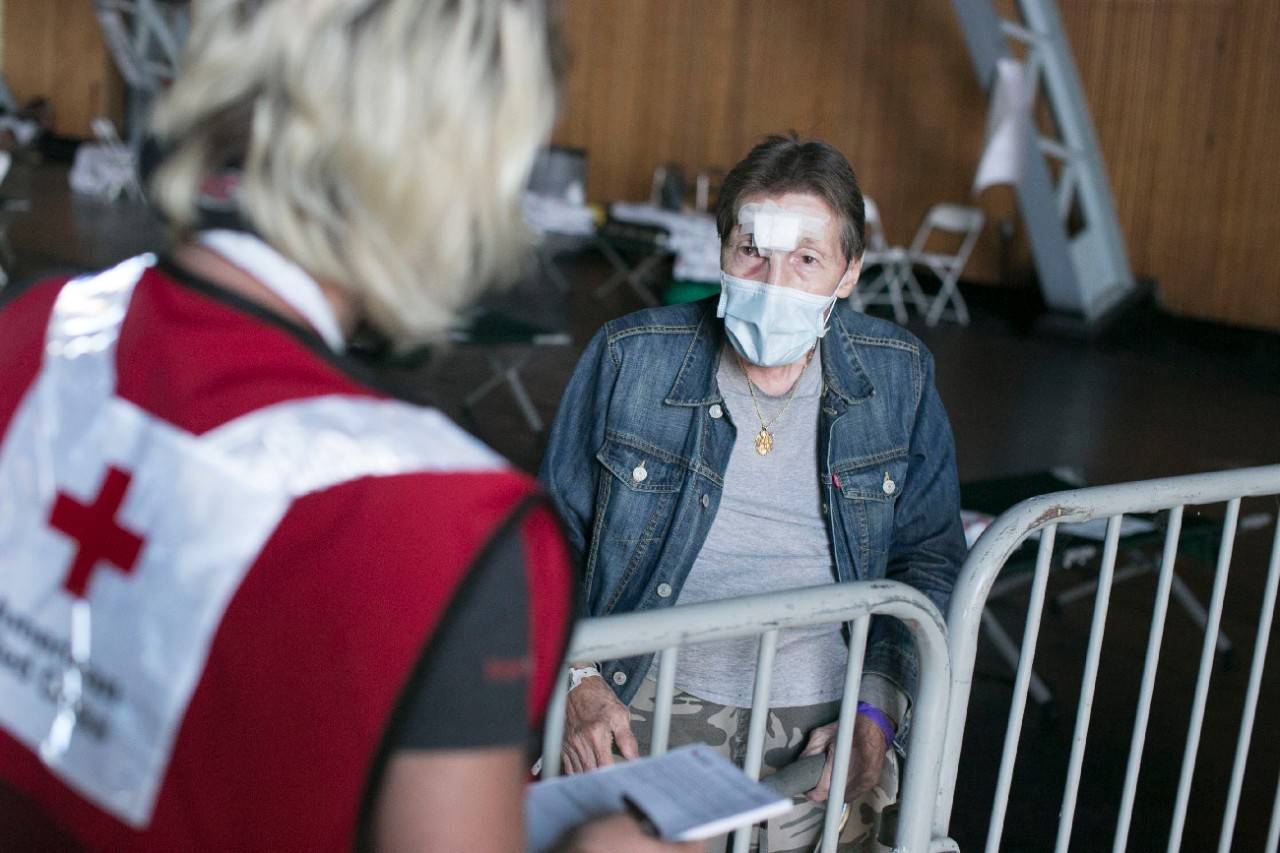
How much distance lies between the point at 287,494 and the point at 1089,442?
6687 mm

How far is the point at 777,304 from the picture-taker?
2.03 meters

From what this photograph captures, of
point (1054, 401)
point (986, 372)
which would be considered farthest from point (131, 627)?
point (986, 372)

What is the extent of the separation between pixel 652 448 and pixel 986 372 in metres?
7.26

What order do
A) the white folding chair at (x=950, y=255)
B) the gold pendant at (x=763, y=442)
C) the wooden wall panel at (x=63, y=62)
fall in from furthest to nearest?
the wooden wall panel at (x=63, y=62) < the white folding chair at (x=950, y=255) < the gold pendant at (x=763, y=442)

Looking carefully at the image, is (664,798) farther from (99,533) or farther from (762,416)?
(762,416)

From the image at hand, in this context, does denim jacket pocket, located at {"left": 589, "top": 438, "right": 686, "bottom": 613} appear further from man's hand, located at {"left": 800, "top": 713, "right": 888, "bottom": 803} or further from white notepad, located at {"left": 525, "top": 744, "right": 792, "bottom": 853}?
white notepad, located at {"left": 525, "top": 744, "right": 792, "bottom": 853}

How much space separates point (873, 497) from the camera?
1.99m

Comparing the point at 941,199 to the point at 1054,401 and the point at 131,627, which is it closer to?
the point at 1054,401

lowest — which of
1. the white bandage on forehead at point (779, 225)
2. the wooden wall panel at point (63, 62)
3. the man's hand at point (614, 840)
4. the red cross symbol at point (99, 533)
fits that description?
the wooden wall panel at point (63, 62)

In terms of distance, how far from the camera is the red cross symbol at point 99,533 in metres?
0.80

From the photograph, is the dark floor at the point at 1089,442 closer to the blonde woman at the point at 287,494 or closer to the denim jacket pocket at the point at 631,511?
the blonde woman at the point at 287,494

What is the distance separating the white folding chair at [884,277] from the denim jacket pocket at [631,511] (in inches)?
344

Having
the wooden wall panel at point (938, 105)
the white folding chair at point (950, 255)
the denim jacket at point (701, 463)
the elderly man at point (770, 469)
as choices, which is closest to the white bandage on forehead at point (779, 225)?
the elderly man at point (770, 469)

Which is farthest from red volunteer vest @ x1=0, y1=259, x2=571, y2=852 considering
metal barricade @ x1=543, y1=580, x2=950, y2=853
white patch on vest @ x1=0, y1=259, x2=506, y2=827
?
metal barricade @ x1=543, y1=580, x2=950, y2=853
